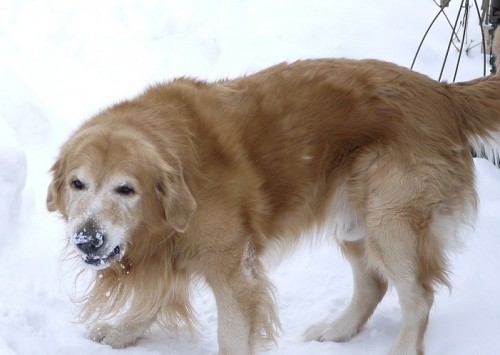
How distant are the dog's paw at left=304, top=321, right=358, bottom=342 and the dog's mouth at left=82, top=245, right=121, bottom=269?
1520mm

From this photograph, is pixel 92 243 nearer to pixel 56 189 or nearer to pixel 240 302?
pixel 56 189

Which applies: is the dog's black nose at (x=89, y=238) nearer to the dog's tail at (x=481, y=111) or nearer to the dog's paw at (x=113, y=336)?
the dog's paw at (x=113, y=336)

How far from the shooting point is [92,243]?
10.6 feet

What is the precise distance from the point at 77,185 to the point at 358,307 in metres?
1.96

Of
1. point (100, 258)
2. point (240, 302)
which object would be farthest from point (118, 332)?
point (100, 258)

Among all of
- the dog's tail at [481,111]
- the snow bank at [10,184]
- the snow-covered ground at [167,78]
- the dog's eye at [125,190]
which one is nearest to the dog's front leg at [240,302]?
the snow-covered ground at [167,78]

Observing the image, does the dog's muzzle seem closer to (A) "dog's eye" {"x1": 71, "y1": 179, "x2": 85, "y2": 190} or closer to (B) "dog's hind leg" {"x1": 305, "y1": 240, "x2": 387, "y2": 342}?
(A) "dog's eye" {"x1": 71, "y1": 179, "x2": 85, "y2": 190}

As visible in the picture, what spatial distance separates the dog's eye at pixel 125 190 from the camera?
343 cm

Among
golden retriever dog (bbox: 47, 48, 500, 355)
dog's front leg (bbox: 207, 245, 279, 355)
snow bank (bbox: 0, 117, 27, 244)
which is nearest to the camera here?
golden retriever dog (bbox: 47, 48, 500, 355)

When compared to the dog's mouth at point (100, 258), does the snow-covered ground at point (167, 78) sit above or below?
below

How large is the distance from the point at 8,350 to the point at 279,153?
174 cm

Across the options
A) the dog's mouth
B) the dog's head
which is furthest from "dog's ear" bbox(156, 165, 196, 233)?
the dog's mouth

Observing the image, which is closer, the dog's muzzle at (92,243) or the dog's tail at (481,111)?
the dog's muzzle at (92,243)

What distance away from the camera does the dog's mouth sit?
331 centimetres
